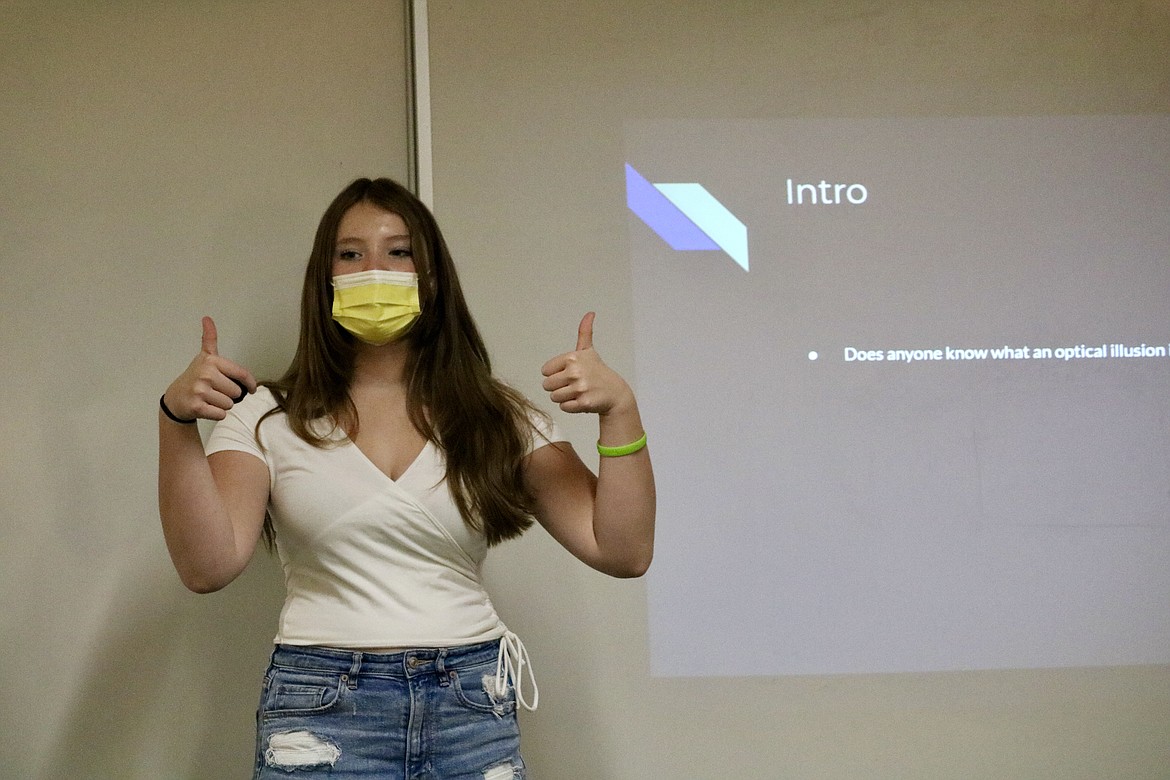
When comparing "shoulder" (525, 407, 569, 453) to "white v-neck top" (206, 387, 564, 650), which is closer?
"white v-neck top" (206, 387, 564, 650)

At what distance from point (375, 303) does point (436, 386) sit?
0.48ft

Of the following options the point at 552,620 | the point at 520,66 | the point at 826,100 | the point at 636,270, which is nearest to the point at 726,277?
the point at 636,270

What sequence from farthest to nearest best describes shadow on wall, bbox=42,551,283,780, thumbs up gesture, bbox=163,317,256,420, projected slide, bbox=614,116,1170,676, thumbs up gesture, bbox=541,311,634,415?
projected slide, bbox=614,116,1170,676
shadow on wall, bbox=42,551,283,780
thumbs up gesture, bbox=541,311,634,415
thumbs up gesture, bbox=163,317,256,420

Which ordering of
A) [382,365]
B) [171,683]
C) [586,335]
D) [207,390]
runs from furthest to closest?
[171,683]
[382,365]
[586,335]
[207,390]

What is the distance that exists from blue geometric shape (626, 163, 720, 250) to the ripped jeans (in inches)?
48.8

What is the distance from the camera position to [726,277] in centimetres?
239

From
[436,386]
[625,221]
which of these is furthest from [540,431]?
[625,221]

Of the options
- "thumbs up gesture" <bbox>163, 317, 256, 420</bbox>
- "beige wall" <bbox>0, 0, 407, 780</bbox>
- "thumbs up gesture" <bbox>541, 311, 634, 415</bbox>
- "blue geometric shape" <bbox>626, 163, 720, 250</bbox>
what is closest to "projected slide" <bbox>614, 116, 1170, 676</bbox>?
"blue geometric shape" <bbox>626, 163, 720, 250</bbox>

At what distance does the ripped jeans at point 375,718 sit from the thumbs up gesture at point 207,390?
1.10 ft

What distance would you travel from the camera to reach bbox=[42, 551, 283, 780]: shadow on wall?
218 centimetres

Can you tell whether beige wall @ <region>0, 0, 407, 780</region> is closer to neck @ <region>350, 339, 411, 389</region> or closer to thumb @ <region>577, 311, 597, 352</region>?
neck @ <region>350, 339, 411, 389</region>

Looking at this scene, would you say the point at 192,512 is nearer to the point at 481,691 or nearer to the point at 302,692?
the point at 302,692

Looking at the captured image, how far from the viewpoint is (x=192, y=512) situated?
1.33 metres

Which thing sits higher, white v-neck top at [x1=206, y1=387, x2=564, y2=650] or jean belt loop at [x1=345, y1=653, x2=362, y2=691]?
white v-neck top at [x1=206, y1=387, x2=564, y2=650]
